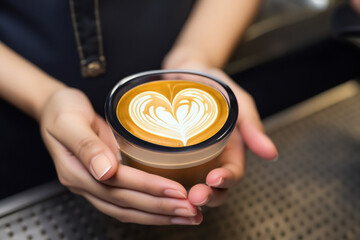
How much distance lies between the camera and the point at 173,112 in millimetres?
856

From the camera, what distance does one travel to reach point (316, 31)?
243 cm

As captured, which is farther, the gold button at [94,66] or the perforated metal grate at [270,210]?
the gold button at [94,66]

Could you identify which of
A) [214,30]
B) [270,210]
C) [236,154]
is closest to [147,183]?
[236,154]

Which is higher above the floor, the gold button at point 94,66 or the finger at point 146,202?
the gold button at point 94,66

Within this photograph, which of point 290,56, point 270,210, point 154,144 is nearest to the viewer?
point 154,144

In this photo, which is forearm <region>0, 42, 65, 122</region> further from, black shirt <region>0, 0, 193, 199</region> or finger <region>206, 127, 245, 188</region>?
finger <region>206, 127, 245, 188</region>

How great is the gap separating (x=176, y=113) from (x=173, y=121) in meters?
0.03

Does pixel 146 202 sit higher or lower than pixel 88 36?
lower

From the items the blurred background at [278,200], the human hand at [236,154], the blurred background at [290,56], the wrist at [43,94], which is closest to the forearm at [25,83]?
the wrist at [43,94]

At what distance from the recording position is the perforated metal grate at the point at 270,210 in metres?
A: 0.95

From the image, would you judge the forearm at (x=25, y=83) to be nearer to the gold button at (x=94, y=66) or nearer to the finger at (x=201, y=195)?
the gold button at (x=94, y=66)

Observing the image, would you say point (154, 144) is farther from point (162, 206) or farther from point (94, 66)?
point (94, 66)

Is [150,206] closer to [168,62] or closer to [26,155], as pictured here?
[168,62]

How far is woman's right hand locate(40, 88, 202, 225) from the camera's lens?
0.73 metres
